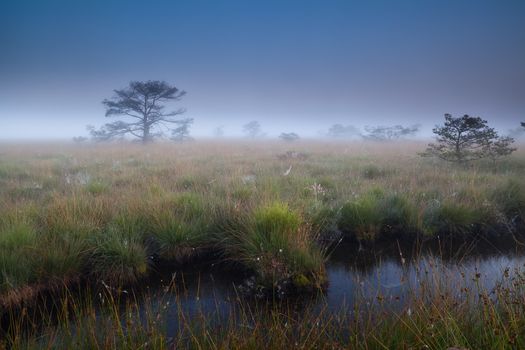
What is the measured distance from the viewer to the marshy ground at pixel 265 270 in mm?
2322

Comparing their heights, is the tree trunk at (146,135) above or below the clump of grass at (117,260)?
above

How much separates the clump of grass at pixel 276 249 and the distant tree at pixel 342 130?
218ft

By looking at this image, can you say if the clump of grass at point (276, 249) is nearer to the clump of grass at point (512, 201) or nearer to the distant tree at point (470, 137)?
the clump of grass at point (512, 201)

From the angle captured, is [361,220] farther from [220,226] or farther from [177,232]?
[177,232]

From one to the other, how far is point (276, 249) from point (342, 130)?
6829 cm

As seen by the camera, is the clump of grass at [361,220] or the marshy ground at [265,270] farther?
the clump of grass at [361,220]

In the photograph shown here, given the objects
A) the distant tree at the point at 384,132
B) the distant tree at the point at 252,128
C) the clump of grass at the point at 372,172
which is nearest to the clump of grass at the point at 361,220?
the clump of grass at the point at 372,172

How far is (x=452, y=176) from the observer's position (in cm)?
795

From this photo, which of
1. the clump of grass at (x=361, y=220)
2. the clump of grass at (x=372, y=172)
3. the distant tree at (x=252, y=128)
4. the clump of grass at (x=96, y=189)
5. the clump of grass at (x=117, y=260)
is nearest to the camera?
the clump of grass at (x=117, y=260)

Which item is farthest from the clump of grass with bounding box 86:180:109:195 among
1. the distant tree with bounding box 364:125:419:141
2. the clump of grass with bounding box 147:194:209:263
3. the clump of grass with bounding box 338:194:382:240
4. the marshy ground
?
the distant tree with bounding box 364:125:419:141

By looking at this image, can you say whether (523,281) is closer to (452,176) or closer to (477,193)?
(477,193)

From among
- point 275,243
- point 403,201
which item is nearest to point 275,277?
point 275,243

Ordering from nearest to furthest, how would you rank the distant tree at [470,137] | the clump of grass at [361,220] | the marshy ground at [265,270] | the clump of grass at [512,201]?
the marshy ground at [265,270] → the clump of grass at [361,220] → the clump of grass at [512,201] → the distant tree at [470,137]

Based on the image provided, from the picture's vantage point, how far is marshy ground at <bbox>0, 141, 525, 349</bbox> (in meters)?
2.32
